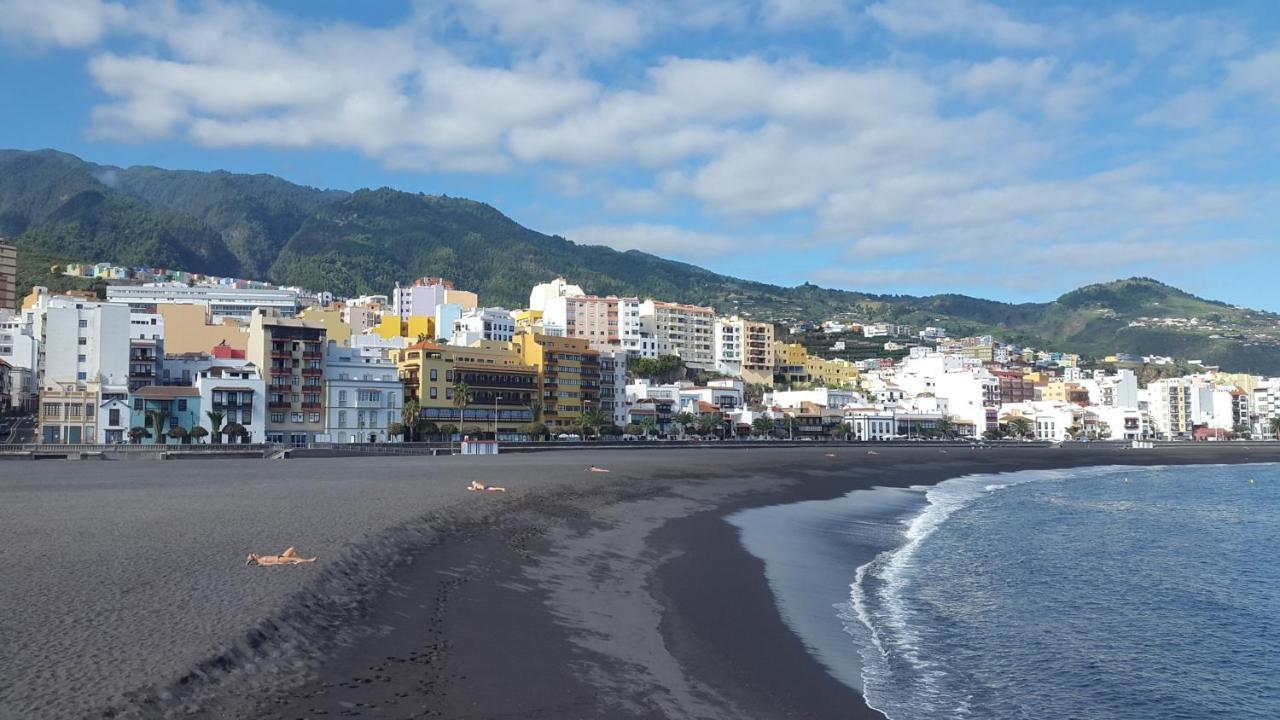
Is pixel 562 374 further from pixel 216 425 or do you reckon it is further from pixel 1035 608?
pixel 1035 608

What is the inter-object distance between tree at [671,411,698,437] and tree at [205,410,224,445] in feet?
174

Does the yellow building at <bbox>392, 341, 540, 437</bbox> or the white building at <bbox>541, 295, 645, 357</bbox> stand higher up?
the white building at <bbox>541, 295, 645, 357</bbox>

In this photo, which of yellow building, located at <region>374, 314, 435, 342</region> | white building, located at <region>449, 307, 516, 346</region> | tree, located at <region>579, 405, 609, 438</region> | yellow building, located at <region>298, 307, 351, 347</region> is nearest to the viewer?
tree, located at <region>579, 405, 609, 438</region>

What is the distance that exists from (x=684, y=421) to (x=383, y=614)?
330 feet

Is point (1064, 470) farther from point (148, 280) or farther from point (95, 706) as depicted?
point (148, 280)

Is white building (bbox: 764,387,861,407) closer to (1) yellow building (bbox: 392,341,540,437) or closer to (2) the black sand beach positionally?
(1) yellow building (bbox: 392,341,540,437)

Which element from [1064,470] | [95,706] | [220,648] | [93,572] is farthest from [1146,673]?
[1064,470]

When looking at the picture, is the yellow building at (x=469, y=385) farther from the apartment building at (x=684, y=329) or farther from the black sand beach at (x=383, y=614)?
the black sand beach at (x=383, y=614)

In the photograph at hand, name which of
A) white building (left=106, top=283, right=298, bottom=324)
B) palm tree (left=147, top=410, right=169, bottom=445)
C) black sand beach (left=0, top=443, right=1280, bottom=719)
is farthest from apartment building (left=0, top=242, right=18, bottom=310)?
black sand beach (left=0, top=443, right=1280, bottom=719)

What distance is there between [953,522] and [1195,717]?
24658 mm

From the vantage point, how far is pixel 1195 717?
45.6 ft

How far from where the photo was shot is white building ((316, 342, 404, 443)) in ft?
279

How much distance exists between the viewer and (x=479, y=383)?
9762 centimetres

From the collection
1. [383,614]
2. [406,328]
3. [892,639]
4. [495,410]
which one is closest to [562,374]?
[495,410]
